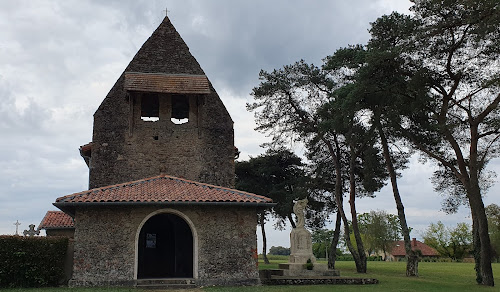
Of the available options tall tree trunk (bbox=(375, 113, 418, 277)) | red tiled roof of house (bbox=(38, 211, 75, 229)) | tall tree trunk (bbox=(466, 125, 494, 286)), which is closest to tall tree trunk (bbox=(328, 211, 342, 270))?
tall tree trunk (bbox=(375, 113, 418, 277))

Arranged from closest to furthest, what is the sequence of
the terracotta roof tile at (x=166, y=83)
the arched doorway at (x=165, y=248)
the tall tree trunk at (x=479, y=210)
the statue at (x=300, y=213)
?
the arched doorway at (x=165, y=248) < the tall tree trunk at (x=479, y=210) < the terracotta roof tile at (x=166, y=83) < the statue at (x=300, y=213)

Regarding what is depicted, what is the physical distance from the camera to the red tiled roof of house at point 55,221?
22.1 meters

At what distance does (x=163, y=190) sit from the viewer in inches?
613

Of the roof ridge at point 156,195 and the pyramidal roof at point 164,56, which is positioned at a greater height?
the pyramidal roof at point 164,56

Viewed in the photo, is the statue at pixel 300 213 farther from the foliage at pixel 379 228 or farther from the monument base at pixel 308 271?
the foliage at pixel 379 228

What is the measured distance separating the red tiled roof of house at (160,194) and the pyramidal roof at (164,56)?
589 centimetres

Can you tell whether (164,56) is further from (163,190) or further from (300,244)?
(300,244)

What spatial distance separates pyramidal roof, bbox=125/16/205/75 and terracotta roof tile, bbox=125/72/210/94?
1.99 ft

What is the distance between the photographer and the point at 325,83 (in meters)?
28.3

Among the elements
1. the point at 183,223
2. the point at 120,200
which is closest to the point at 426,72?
the point at 183,223

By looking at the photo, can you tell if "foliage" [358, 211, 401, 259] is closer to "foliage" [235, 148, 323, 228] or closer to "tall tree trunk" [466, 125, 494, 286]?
"foliage" [235, 148, 323, 228]

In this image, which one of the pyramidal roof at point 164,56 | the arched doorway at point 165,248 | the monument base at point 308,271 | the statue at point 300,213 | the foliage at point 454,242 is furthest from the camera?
the foliage at point 454,242

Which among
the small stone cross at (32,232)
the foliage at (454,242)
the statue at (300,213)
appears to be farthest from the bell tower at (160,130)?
the foliage at (454,242)

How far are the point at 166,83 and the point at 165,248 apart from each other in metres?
6.79
